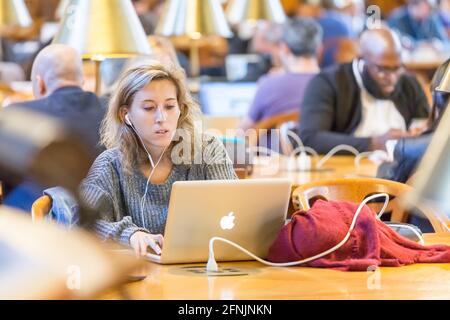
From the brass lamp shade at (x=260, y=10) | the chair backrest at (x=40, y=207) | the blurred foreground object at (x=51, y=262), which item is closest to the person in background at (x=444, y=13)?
the brass lamp shade at (x=260, y=10)

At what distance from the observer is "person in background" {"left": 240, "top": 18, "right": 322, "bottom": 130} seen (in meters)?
7.00

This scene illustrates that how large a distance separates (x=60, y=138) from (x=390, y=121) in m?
4.90

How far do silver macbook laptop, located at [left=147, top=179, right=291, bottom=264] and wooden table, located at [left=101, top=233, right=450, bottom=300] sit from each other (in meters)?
0.05

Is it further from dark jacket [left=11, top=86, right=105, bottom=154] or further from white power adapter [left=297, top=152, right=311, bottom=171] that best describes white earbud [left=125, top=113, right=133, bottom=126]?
white power adapter [left=297, top=152, right=311, bottom=171]

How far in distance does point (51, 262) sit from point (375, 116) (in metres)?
4.74

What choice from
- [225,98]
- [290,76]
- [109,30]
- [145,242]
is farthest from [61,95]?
[225,98]

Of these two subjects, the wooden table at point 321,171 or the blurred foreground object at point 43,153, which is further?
the wooden table at point 321,171

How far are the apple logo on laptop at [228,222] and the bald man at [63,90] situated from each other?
4.78 feet

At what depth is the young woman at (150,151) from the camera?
336 cm

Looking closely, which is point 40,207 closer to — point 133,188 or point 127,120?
point 133,188

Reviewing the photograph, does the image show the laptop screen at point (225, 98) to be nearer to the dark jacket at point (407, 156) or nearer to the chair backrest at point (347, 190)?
the dark jacket at point (407, 156)
